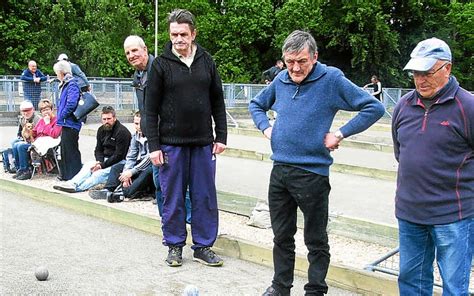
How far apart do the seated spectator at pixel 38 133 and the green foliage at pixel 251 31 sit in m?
24.7

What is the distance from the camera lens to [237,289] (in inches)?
173

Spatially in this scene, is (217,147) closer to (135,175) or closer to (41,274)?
(41,274)

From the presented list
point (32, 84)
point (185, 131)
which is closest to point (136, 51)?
point (185, 131)

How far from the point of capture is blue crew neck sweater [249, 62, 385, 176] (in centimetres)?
379

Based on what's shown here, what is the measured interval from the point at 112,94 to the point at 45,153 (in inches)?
498

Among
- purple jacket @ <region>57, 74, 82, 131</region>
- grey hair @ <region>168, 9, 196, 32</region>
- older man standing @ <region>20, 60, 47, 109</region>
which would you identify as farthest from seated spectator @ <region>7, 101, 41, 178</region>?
older man standing @ <region>20, 60, 47, 109</region>

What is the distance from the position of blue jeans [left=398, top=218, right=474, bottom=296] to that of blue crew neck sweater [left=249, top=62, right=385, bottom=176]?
27.9 inches

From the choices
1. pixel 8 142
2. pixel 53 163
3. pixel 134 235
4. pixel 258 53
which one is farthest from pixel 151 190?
pixel 258 53

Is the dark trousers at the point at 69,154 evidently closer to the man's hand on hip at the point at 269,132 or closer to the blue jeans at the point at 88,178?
the blue jeans at the point at 88,178

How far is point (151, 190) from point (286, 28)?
99.2ft

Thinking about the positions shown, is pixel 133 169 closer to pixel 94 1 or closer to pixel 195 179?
pixel 195 179

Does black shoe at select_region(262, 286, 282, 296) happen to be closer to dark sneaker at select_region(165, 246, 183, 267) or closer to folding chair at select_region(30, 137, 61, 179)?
dark sneaker at select_region(165, 246, 183, 267)

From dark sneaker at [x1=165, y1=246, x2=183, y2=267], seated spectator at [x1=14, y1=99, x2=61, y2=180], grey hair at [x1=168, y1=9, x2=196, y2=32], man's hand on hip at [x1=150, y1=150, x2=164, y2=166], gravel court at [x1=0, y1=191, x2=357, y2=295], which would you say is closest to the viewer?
gravel court at [x1=0, y1=191, x2=357, y2=295]

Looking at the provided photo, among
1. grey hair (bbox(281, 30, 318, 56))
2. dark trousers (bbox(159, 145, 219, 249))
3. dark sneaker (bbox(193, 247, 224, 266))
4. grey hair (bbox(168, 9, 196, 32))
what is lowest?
dark sneaker (bbox(193, 247, 224, 266))
